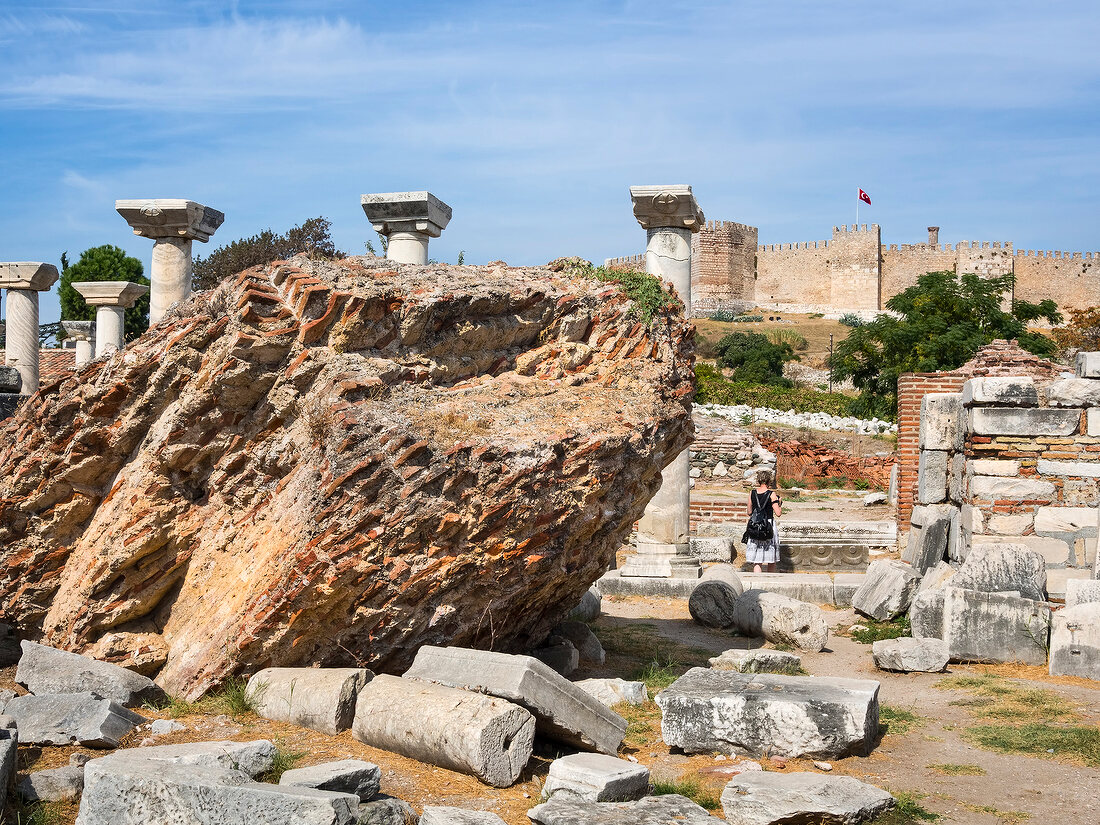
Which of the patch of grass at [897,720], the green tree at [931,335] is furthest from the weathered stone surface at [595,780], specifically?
the green tree at [931,335]

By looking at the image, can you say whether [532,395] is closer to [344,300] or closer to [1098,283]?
[344,300]

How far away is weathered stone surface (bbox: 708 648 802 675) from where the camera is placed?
6324mm

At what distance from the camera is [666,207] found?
35.1ft

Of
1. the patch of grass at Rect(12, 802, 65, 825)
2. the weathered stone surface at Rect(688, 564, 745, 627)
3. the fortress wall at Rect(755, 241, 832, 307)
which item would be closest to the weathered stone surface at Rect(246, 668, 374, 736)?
the patch of grass at Rect(12, 802, 65, 825)

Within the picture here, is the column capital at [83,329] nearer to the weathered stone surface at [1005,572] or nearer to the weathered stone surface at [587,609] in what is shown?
the weathered stone surface at [587,609]

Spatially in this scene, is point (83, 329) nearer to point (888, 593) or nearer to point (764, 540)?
point (764, 540)

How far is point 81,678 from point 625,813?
2.99m

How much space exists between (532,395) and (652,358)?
3.28 feet

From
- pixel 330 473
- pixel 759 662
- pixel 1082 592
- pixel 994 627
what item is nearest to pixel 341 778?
pixel 330 473

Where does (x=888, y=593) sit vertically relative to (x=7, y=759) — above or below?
below

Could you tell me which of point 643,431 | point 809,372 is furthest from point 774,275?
point 643,431

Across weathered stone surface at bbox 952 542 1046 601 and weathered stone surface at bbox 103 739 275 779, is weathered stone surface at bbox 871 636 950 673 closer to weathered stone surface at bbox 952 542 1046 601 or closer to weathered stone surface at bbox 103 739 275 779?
weathered stone surface at bbox 952 542 1046 601

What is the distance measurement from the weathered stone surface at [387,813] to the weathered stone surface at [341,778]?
0.06m

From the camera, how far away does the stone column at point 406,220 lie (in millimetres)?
10963
